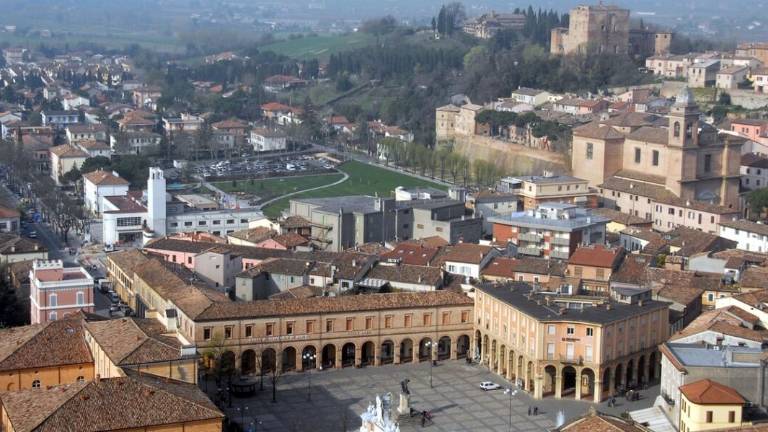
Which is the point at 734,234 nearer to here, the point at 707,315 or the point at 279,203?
the point at 707,315

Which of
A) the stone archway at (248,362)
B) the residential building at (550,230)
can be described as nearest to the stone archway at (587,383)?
the stone archway at (248,362)

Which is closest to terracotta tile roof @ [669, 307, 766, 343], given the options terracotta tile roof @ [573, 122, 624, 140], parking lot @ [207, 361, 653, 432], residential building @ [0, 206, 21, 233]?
parking lot @ [207, 361, 653, 432]

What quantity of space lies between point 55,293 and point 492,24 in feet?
255

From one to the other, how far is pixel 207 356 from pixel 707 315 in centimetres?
1110

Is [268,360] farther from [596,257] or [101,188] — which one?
[101,188]

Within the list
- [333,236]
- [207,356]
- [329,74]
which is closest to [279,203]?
[333,236]

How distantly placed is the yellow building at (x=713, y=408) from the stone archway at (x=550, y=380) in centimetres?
582

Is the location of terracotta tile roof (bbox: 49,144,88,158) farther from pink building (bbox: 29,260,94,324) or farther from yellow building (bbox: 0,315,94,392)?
yellow building (bbox: 0,315,94,392)

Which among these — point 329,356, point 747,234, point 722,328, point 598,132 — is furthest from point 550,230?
point 598,132

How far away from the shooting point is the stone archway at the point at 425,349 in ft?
103

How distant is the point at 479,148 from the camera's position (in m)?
66.6

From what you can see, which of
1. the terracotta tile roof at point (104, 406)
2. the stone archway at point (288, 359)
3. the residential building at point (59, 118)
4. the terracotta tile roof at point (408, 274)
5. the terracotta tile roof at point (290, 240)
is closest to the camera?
the terracotta tile roof at point (104, 406)

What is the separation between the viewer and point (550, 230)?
38.6 metres

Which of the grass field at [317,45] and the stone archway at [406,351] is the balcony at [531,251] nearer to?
the stone archway at [406,351]
